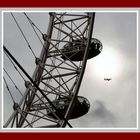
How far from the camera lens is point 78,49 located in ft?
85.3

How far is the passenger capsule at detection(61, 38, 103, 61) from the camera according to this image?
25975 mm

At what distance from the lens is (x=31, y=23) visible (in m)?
22.5

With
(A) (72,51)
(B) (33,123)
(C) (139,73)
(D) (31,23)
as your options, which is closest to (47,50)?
(A) (72,51)

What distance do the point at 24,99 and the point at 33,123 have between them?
1392 mm

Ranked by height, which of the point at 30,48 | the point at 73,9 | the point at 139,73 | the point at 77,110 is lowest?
the point at 77,110

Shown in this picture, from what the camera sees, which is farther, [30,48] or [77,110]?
[77,110]

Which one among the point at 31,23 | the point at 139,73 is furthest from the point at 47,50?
the point at 139,73

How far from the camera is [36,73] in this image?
79.5 ft

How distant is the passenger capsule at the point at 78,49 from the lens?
25975mm
